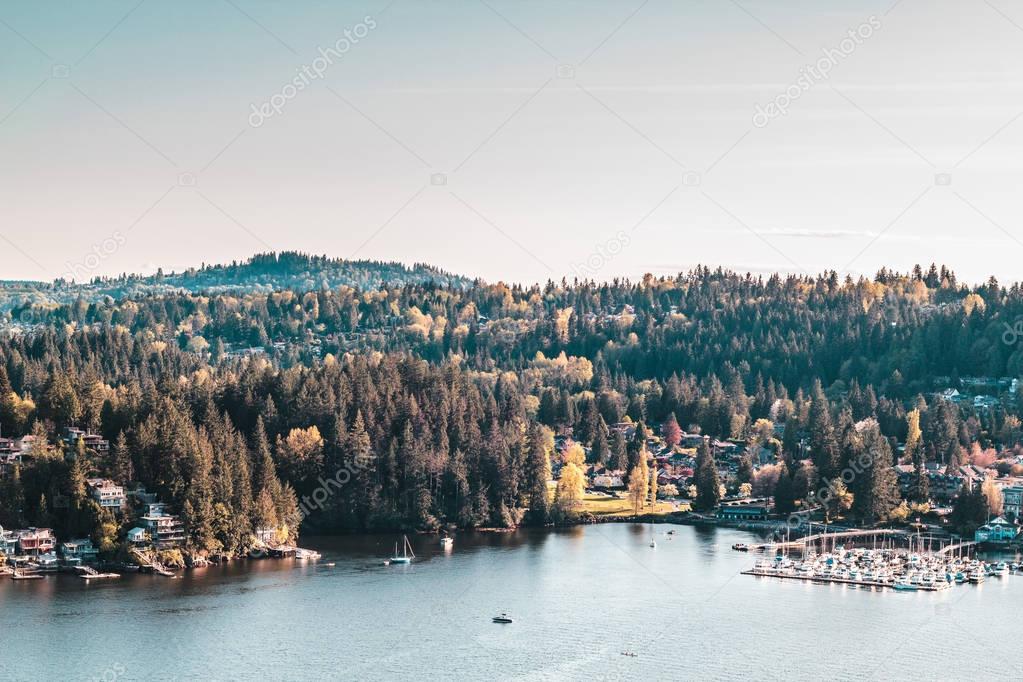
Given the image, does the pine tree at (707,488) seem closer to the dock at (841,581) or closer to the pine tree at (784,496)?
the pine tree at (784,496)

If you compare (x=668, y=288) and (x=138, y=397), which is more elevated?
(x=668, y=288)

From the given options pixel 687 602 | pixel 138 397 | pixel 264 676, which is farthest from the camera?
pixel 138 397

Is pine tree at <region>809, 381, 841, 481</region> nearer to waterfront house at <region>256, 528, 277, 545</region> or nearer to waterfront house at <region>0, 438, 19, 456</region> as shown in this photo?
waterfront house at <region>256, 528, 277, 545</region>

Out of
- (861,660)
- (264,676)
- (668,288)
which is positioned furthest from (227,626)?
(668,288)

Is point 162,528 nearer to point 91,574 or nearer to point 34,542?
point 91,574

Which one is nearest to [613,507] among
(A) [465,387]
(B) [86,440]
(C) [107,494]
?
(A) [465,387]

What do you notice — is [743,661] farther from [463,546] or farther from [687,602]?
[463,546]

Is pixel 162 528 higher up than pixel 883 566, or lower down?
higher up
